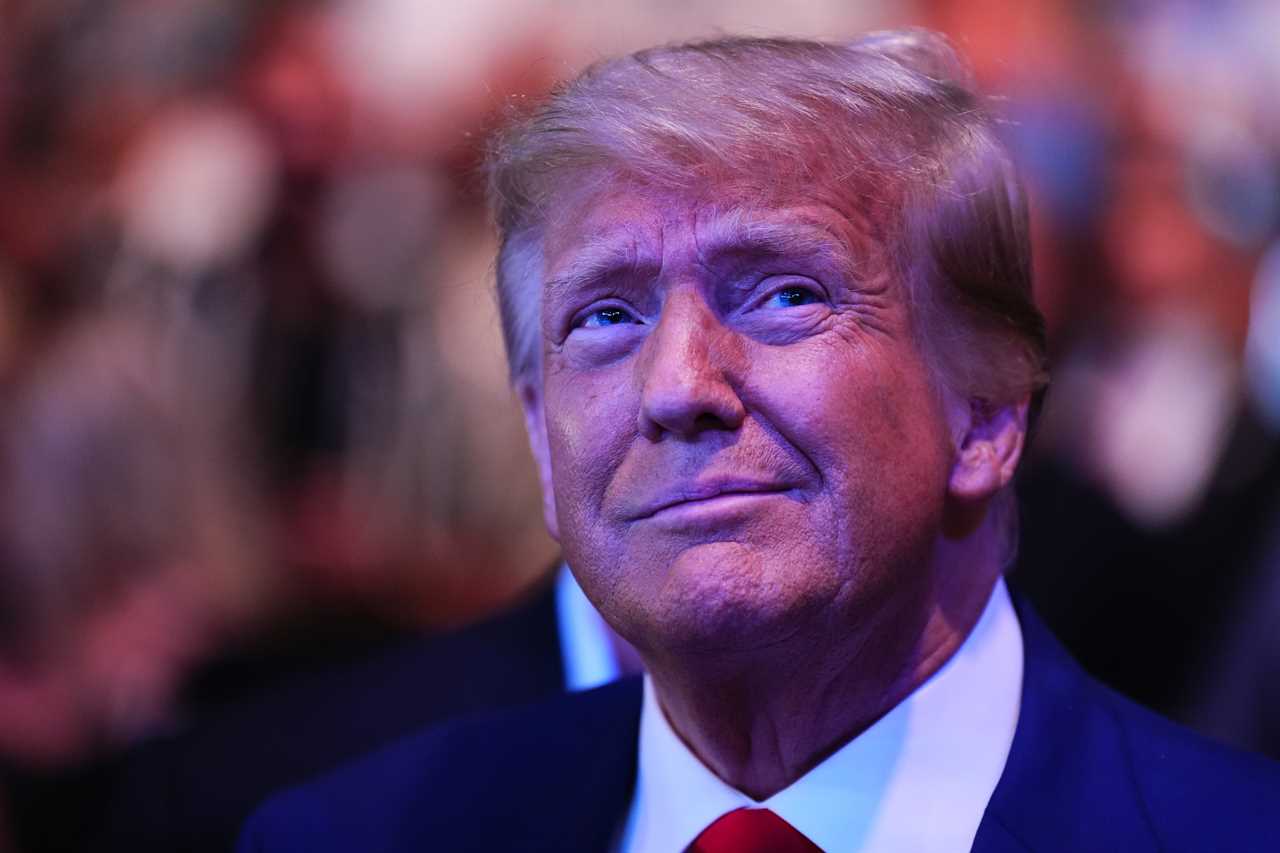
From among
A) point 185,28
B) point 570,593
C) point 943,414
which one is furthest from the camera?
point 185,28

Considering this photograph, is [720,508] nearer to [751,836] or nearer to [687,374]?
[687,374]

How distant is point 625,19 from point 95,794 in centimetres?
278

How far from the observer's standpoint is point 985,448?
1.97 meters

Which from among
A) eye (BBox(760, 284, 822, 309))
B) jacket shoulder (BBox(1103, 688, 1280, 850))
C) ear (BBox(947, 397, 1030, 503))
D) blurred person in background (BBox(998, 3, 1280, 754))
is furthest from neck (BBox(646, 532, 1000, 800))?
blurred person in background (BBox(998, 3, 1280, 754))

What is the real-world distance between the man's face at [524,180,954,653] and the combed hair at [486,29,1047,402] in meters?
0.04

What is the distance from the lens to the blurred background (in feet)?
12.7

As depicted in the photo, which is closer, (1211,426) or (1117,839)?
(1117,839)

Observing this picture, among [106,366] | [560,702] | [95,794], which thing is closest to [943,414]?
[560,702]

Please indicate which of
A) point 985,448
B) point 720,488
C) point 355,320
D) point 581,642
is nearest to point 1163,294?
point 581,642

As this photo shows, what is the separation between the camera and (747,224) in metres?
1.80

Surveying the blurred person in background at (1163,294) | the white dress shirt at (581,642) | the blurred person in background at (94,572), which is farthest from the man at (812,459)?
the blurred person in background at (94,572)

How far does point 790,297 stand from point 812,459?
0.21 m

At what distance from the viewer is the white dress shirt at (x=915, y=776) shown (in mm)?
1841

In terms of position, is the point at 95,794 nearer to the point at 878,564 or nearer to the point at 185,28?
the point at 878,564
